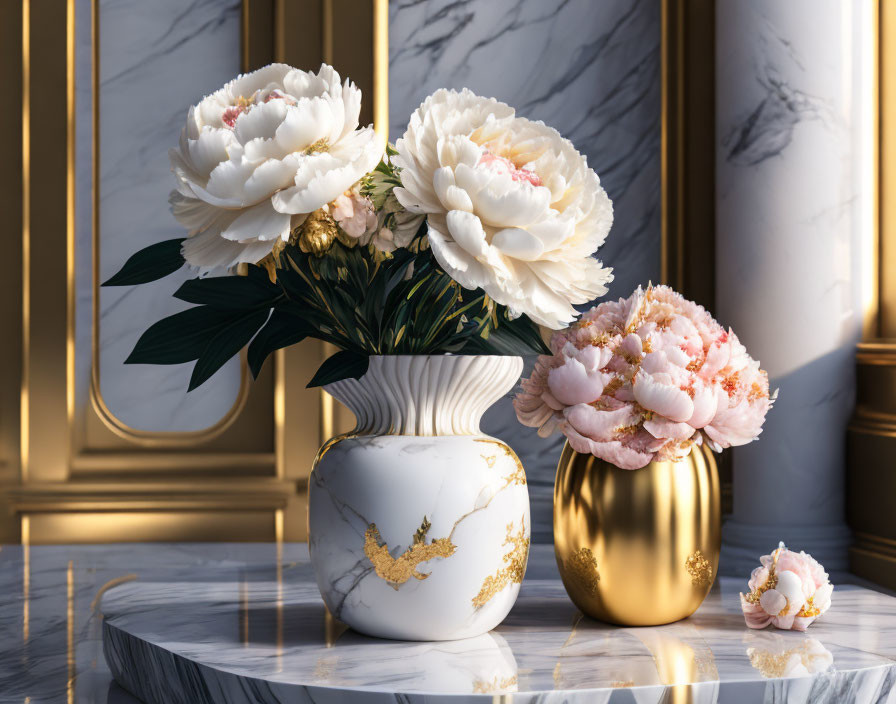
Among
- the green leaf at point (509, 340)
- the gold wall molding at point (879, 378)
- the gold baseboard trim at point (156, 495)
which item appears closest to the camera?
the green leaf at point (509, 340)

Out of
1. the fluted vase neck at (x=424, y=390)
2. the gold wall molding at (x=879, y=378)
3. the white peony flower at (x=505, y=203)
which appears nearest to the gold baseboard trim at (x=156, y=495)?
the gold wall molding at (x=879, y=378)

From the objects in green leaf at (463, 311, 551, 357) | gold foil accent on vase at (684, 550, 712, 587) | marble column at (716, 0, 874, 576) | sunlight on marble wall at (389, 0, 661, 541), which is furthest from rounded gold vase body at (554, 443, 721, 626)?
sunlight on marble wall at (389, 0, 661, 541)

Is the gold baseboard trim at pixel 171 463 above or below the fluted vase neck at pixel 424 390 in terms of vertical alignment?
below

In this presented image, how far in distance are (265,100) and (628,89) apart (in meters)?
1.30

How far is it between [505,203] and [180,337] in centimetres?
26

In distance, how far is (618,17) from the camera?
176cm

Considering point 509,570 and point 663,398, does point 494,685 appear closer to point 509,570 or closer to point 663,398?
point 509,570

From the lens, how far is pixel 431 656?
0.62 metres

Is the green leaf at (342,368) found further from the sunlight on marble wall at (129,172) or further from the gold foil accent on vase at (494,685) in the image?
the sunlight on marble wall at (129,172)

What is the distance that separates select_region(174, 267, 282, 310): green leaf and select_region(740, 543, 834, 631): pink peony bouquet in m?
0.44

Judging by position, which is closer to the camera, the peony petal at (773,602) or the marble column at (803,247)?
the peony petal at (773,602)

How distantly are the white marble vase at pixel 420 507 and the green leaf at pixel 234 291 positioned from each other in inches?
3.4

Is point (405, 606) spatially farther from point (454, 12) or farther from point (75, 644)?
point (454, 12)

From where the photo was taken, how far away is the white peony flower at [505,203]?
57cm
